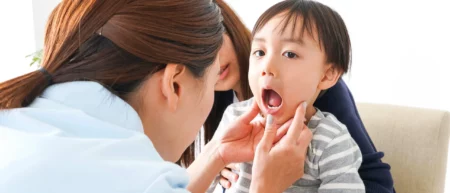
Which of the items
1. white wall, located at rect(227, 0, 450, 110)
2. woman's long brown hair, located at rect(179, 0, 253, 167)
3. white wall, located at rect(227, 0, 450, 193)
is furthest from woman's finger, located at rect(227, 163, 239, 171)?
white wall, located at rect(227, 0, 450, 110)

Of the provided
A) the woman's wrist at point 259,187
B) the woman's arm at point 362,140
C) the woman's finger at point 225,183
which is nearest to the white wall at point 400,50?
the woman's arm at point 362,140

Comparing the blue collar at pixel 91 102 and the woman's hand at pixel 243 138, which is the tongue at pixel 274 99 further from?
the blue collar at pixel 91 102

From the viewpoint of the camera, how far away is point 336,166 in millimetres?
1086

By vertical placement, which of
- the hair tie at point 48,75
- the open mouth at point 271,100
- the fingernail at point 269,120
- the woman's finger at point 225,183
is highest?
the hair tie at point 48,75

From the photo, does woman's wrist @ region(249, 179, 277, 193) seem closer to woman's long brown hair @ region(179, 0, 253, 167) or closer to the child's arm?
the child's arm

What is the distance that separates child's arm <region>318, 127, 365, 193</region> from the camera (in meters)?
1.08

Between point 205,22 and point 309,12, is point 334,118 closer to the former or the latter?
point 309,12

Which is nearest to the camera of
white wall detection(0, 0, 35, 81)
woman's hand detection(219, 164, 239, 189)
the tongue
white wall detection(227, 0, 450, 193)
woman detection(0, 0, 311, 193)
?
woman detection(0, 0, 311, 193)

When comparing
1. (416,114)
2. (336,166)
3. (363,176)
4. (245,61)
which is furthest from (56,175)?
(416,114)

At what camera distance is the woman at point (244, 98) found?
1.17 metres

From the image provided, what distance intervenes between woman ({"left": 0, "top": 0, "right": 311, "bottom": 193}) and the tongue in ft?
1.00

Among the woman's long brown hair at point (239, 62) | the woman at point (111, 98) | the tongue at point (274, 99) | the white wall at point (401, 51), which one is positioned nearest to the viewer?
the woman at point (111, 98)

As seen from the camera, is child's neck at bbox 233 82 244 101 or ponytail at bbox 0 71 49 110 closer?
ponytail at bbox 0 71 49 110

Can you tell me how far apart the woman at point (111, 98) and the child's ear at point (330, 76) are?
0.37m
